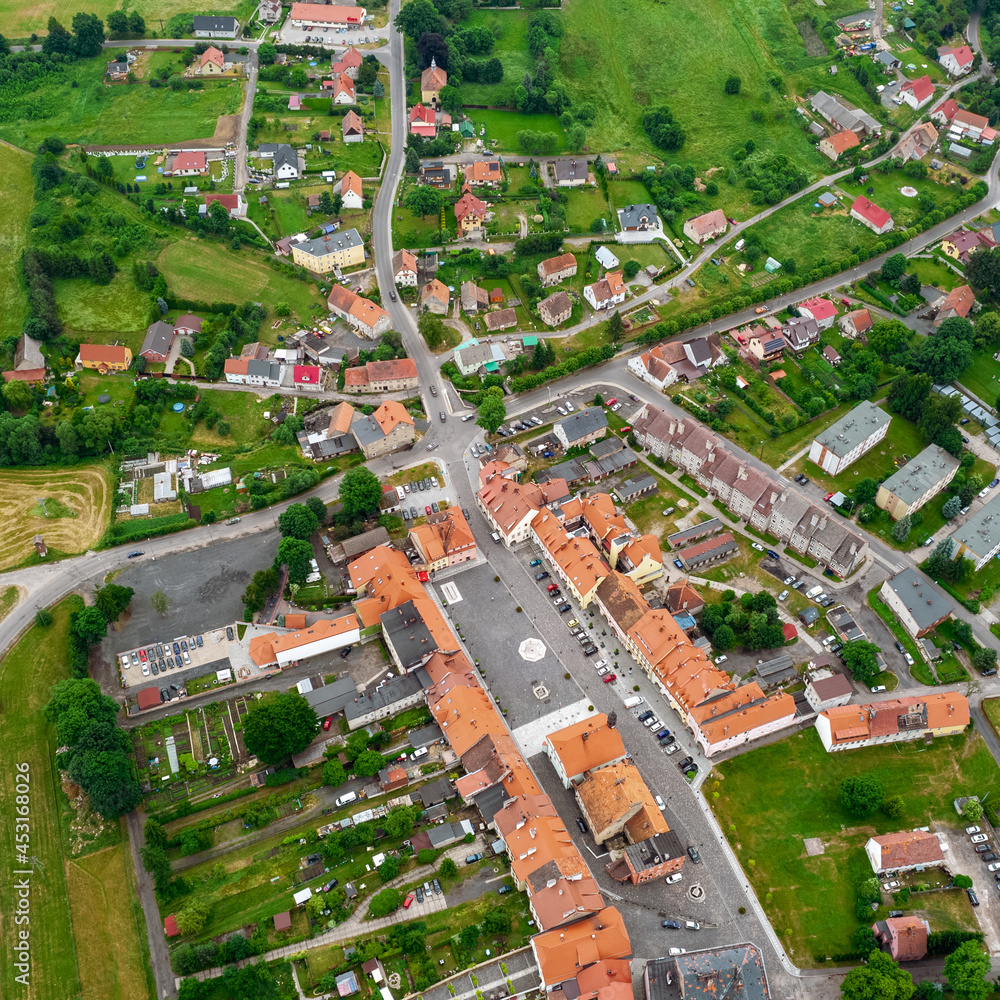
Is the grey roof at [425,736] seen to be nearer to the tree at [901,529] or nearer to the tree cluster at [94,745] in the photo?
the tree cluster at [94,745]

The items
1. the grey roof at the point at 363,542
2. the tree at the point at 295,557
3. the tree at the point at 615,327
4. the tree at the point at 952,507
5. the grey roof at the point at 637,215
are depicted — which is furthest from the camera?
the grey roof at the point at 637,215

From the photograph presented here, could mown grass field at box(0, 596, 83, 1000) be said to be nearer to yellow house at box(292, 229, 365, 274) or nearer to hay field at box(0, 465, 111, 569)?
hay field at box(0, 465, 111, 569)

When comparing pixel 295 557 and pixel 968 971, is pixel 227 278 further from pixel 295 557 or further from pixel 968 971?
pixel 968 971

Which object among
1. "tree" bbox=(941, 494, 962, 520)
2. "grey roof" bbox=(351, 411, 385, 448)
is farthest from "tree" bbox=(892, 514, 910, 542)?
"grey roof" bbox=(351, 411, 385, 448)

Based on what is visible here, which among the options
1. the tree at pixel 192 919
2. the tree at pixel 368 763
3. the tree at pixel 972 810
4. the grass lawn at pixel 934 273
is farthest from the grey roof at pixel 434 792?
the grass lawn at pixel 934 273

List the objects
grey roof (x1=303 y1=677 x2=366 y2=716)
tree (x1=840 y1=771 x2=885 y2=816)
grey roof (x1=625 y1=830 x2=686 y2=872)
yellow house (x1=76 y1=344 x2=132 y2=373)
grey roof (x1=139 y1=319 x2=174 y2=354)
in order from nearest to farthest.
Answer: grey roof (x1=625 y1=830 x2=686 y2=872) → tree (x1=840 y1=771 x2=885 y2=816) → grey roof (x1=303 y1=677 x2=366 y2=716) → yellow house (x1=76 y1=344 x2=132 y2=373) → grey roof (x1=139 y1=319 x2=174 y2=354)

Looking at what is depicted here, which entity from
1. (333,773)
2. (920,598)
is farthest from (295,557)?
(920,598)

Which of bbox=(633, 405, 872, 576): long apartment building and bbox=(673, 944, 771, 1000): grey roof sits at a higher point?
bbox=(633, 405, 872, 576): long apartment building
